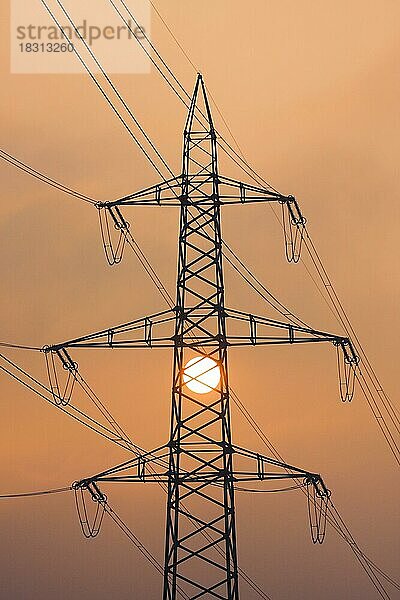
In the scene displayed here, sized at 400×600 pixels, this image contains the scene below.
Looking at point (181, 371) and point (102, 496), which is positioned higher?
point (181, 371)

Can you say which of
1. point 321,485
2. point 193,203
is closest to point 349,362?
point 321,485

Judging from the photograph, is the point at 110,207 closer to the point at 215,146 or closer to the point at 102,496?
the point at 215,146

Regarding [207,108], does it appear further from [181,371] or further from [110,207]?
[181,371]

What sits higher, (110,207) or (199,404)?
(110,207)

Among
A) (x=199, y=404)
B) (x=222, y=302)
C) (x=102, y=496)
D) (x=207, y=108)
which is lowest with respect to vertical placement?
(x=102, y=496)

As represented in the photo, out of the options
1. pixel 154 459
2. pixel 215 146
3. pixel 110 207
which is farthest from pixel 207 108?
pixel 154 459

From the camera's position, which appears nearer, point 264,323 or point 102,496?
point 264,323

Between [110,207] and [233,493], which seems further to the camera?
[110,207]

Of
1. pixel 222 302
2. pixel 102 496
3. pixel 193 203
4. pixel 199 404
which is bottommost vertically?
pixel 102 496
